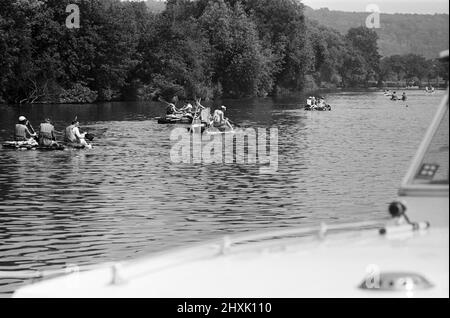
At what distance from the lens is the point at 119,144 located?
180 ft

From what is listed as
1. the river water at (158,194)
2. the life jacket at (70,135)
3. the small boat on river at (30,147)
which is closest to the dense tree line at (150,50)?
the river water at (158,194)

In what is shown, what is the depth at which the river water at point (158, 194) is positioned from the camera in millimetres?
23922

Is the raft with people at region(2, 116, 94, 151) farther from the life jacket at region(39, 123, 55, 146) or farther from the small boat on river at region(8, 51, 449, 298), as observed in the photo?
the small boat on river at region(8, 51, 449, 298)

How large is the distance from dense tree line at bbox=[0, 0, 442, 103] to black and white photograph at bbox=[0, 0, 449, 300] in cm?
31

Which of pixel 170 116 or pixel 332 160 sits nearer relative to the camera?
pixel 332 160

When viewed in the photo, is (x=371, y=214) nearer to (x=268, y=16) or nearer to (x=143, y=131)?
(x=143, y=131)

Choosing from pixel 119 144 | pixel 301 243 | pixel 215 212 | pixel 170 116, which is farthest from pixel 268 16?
pixel 301 243

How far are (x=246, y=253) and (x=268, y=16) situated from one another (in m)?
143

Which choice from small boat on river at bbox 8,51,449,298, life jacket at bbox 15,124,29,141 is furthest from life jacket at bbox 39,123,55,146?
small boat on river at bbox 8,51,449,298

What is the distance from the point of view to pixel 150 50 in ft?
422

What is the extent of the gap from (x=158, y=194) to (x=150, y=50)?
96959 mm

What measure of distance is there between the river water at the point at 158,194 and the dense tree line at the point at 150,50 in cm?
5248

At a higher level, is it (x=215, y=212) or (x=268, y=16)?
(x=268, y=16)

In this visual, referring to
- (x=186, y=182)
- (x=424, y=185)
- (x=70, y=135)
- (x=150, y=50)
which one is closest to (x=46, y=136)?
(x=70, y=135)
